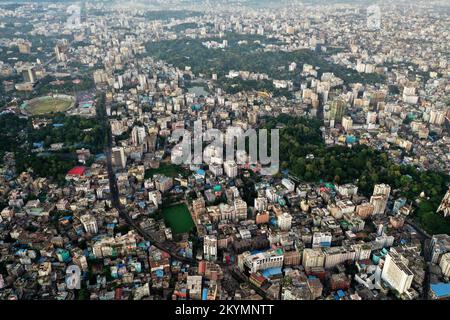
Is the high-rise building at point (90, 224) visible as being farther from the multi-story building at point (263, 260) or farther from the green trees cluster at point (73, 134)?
the green trees cluster at point (73, 134)

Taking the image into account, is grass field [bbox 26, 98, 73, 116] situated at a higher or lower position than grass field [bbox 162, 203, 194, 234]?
higher

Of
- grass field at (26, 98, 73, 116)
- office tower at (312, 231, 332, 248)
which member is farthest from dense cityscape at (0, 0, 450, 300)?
grass field at (26, 98, 73, 116)

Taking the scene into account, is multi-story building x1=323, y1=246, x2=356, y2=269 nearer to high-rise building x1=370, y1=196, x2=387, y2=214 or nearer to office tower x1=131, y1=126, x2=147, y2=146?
high-rise building x1=370, y1=196, x2=387, y2=214

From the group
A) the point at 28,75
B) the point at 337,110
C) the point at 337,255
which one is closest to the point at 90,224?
the point at 337,255

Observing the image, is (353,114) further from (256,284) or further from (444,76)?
(256,284)

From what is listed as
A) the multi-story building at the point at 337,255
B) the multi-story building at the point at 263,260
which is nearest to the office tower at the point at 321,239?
the multi-story building at the point at 337,255
